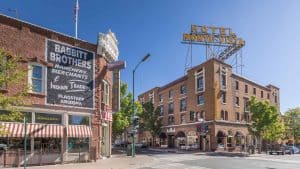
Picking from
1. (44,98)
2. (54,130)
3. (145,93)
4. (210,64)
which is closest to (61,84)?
(44,98)

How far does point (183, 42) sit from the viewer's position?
215 ft

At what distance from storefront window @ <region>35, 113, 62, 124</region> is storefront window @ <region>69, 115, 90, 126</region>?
1.00m

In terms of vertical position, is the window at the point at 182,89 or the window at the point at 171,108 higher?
the window at the point at 182,89

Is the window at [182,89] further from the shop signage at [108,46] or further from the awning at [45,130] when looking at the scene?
the awning at [45,130]

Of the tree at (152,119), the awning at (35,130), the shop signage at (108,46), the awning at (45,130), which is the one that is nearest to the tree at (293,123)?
the tree at (152,119)

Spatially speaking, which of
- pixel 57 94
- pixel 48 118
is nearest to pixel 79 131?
pixel 48 118

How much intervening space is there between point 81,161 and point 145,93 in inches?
2576

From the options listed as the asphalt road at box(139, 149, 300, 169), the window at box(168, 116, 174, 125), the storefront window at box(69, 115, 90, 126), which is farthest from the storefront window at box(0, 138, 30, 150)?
the window at box(168, 116, 174, 125)

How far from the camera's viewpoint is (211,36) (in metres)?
64.6

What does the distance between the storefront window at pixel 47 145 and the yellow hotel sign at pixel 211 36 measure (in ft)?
139

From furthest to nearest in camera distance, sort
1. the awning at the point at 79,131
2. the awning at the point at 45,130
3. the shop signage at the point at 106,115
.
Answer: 1. the shop signage at the point at 106,115
2. the awning at the point at 79,131
3. the awning at the point at 45,130

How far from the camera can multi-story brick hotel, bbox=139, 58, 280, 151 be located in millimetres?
58625

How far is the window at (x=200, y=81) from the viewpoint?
203 feet

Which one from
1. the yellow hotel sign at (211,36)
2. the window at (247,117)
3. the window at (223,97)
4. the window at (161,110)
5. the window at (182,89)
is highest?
the yellow hotel sign at (211,36)
